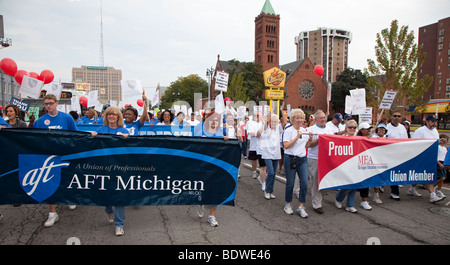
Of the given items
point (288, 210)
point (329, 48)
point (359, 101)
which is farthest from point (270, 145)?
point (329, 48)

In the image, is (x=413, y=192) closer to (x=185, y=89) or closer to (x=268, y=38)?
(x=268, y=38)

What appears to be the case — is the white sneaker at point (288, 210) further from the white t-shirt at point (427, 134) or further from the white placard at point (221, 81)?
the white placard at point (221, 81)

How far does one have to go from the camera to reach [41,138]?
3.88 meters

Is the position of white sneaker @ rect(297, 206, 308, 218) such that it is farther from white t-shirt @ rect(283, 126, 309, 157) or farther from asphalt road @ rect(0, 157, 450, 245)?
white t-shirt @ rect(283, 126, 309, 157)

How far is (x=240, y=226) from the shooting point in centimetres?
432

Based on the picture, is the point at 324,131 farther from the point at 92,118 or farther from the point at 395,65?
the point at 395,65

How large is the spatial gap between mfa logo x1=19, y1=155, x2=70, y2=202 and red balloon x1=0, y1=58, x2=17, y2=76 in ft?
27.5

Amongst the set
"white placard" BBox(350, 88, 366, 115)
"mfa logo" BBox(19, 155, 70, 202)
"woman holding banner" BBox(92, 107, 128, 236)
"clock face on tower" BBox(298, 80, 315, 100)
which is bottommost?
"mfa logo" BBox(19, 155, 70, 202)

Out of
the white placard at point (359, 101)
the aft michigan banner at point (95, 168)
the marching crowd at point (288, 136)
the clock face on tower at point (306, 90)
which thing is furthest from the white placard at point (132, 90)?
the clock face on tower at point (306, 90)

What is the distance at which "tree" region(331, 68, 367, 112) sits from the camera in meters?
65.4

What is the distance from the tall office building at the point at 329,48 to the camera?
15243 cm

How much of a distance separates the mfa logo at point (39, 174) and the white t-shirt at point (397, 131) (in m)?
7.32

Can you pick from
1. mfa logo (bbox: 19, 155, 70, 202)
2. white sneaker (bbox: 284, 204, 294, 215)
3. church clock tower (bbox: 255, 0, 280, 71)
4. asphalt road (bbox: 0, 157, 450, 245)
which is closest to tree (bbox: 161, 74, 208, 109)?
church clock tower (bbox: 255, 0, 280, 71)
